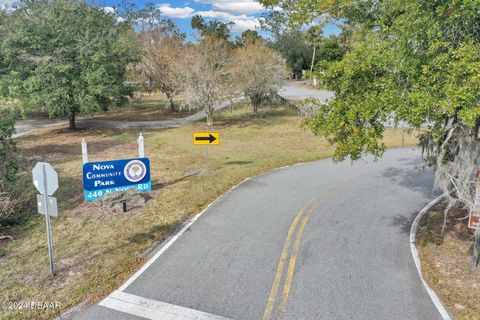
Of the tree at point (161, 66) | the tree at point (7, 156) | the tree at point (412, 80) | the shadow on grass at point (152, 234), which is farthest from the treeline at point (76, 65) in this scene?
the tree at point (412, 80)

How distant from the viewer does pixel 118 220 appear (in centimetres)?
1084

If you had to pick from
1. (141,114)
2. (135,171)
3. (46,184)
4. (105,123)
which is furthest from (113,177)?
(141,114)

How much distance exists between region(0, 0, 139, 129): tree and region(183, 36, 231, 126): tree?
5269mm

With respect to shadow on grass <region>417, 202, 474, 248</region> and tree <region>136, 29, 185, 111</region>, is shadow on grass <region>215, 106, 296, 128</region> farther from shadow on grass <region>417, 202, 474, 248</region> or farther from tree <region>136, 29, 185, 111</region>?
shadow on grass <region>417, 202, 474, 248</region>

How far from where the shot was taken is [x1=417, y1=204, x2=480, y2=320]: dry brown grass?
6.85 metres

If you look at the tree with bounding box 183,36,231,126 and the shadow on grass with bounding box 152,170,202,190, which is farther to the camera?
the tree with bounding box 183,36,231,126

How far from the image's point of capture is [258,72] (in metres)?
32.6

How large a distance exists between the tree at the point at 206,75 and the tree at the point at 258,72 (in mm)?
2142

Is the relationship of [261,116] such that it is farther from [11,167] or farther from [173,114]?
[11,167]

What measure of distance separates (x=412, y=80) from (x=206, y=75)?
21932 mm

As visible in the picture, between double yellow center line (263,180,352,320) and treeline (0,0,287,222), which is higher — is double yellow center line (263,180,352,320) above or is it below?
below

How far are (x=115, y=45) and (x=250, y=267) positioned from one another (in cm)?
2355

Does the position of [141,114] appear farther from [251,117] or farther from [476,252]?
[476,252]

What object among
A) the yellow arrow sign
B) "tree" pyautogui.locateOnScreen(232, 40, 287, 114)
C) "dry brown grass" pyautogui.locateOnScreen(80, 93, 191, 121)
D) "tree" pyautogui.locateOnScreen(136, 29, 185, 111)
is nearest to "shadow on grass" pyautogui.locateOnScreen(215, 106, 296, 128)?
"tree" pyautogui.locateOnScreen(232, 40, 287, 114)
